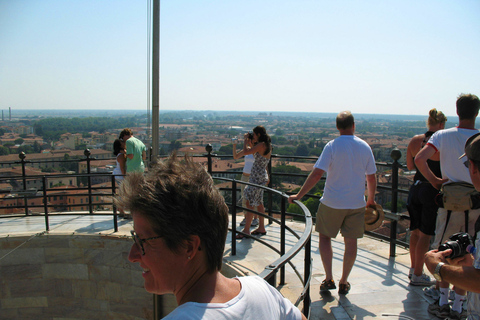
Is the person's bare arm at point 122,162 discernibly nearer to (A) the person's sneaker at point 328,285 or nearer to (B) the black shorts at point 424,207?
(A) the person's sneaker at point 328,285

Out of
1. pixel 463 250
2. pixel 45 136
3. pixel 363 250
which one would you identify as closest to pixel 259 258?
pixel 363 250

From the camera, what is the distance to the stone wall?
6.19 meters

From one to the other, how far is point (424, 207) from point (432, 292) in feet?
2.79

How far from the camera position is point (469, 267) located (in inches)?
68.9

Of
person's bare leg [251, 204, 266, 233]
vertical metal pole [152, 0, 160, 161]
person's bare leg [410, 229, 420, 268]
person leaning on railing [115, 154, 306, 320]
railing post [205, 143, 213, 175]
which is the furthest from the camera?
railing post [205, 143, 213, 175]

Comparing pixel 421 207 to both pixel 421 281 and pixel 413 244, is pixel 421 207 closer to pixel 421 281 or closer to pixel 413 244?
pixel 413 244

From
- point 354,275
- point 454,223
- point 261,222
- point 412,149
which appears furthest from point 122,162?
point 454,223

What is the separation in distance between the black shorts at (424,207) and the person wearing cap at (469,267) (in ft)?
6.18

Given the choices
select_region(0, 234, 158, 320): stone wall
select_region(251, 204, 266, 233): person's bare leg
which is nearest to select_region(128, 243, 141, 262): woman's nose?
select_region(251, 204, 266, 233): person's bare leg

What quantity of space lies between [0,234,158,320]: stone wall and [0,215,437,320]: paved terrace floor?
0.69 feet

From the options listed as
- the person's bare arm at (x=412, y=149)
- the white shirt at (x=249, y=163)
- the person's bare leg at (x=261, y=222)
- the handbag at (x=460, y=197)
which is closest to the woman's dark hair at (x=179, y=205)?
the handbag at (x=460, y=197)

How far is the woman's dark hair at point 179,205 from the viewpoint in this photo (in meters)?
1.32

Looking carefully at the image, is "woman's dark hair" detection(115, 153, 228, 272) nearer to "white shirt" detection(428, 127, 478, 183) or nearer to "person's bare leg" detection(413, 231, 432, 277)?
"white shirt" detection(428, 127, 478, 183)

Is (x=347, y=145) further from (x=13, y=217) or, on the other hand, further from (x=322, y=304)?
(x=13, y=217)
